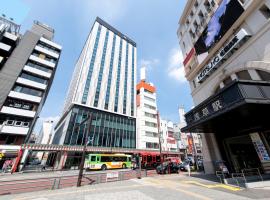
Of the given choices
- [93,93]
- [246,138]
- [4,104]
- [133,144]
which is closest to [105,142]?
[133,144]

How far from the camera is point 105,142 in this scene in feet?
130

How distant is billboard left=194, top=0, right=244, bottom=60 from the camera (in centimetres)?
1360

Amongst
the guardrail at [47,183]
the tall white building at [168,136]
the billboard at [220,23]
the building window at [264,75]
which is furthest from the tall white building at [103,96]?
the building window at [264,75]

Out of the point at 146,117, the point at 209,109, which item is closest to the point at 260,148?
the point at 209,109

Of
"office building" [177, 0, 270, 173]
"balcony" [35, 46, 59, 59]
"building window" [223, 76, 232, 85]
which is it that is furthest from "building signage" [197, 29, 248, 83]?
"balcony" [35, 46, 59, 59]

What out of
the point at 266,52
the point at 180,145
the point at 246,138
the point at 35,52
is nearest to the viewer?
the point at 266,52

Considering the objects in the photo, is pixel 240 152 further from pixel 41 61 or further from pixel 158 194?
pixel 41 61

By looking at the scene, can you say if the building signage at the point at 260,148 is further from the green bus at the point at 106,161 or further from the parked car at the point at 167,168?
the green bus at the point at 106,161

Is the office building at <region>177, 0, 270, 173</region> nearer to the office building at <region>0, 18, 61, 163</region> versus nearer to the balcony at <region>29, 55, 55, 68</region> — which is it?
the office building at <region>0, 18, 61, 163</region>

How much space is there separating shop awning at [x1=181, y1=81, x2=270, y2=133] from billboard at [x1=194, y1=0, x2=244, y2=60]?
8.28 metres

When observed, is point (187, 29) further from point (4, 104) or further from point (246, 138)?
point (4, 104)

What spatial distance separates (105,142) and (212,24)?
119ft

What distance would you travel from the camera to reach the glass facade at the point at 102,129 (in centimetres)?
3550

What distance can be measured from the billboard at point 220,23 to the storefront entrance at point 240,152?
10710mm
